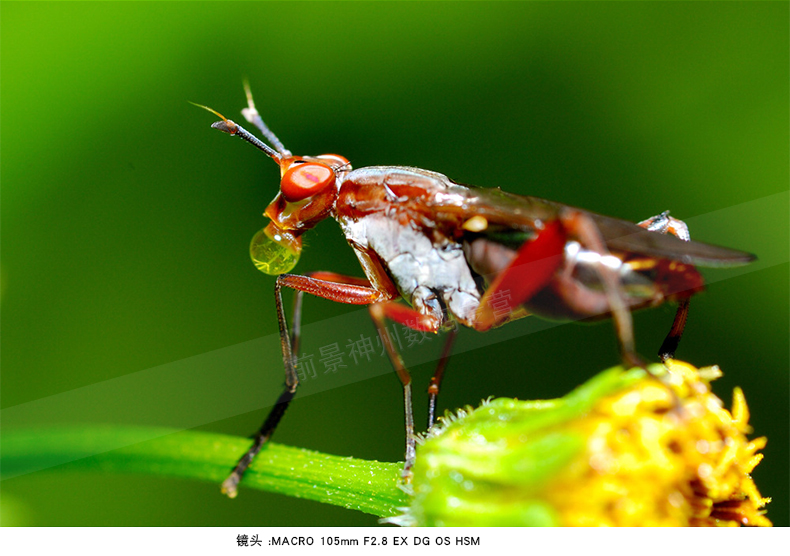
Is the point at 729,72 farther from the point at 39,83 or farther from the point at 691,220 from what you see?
the point at 39,83

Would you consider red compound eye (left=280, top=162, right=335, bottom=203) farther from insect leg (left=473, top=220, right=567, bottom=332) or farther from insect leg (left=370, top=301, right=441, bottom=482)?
insect leg (left=473, top=220, right=567, bottom=332)

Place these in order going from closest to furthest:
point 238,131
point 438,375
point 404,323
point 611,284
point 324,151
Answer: point 611,284, point 404,323, point 238,131, point 438,375, point 324,151

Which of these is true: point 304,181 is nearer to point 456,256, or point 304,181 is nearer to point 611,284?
point 456,256

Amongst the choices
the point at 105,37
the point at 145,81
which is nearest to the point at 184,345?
the point at 145,81

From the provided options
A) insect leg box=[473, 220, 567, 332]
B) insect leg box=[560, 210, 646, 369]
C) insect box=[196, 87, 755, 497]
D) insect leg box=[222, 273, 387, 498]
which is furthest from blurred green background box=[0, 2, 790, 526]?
insect leg box=[560, 210, 646, 369]

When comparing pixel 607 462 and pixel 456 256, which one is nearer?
pixel 607 462

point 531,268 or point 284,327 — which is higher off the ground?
point 284,327

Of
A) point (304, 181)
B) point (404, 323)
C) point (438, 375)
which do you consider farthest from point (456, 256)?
point (304, 181)
